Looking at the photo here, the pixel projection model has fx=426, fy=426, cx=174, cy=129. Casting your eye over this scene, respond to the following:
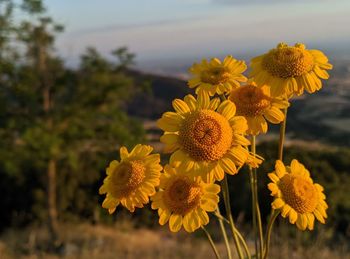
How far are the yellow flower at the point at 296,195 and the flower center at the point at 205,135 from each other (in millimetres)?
199

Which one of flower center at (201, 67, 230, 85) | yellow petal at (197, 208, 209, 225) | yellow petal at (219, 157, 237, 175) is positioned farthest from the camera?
flower center at (201, 67, 230, 85)

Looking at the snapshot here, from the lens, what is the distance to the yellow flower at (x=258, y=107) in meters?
1.37

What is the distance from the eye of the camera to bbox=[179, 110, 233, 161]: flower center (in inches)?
49.2

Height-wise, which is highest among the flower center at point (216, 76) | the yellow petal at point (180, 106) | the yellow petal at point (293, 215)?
the flower center at point (216, 76)

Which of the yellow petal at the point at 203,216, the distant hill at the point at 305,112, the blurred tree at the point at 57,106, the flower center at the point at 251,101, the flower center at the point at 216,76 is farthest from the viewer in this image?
the blurred tree at the point at 57,106

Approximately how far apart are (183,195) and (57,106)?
1075cm

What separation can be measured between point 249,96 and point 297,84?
0.17m

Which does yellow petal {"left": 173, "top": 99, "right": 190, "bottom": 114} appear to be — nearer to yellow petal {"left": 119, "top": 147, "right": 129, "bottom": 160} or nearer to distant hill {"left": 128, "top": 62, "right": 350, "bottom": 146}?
yellow petal {"left": 119, "top": 147, "right": 129, "bottom": 160}

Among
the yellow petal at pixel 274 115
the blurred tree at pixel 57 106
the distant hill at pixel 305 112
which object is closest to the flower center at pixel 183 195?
the yellow petal at pixel 274 115


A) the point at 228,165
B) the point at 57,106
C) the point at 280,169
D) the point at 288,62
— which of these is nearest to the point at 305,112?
the point at 57,106

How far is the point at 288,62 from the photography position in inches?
58.1

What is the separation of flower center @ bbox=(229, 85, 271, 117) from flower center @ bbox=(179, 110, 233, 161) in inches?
6.1

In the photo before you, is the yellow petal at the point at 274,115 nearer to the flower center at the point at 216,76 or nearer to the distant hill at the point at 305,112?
the flower center at the point at 216,76

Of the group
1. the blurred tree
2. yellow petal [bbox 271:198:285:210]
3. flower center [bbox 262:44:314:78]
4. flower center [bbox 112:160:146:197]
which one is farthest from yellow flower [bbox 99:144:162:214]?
the blurred tree
